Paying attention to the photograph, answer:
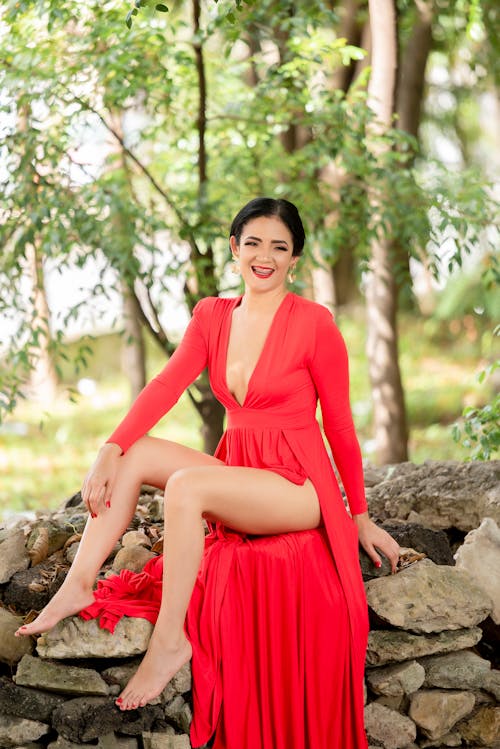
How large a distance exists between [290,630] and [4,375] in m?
2.25

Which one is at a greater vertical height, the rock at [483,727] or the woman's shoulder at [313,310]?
the woman's shoulder at [313,310]

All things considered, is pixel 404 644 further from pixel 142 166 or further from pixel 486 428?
pixel 142 166

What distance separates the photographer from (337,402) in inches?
116

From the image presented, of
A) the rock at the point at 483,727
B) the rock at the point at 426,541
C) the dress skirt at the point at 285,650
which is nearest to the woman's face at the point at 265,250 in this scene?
the dress skirt at the point at 285,650

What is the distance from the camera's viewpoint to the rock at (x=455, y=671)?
3.07 meters

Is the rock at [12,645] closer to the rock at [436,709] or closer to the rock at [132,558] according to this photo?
the rock at [132,558]

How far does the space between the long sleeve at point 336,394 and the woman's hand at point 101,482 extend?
0.66m

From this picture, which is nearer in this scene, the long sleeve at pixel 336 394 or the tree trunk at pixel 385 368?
the long sleeve at pixel 336 394

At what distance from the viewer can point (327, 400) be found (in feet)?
9.68

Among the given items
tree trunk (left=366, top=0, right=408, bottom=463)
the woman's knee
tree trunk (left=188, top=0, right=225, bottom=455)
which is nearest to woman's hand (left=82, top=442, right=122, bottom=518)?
the woman's knee

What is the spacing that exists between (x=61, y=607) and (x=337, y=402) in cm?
101

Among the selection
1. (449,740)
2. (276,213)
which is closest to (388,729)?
(449,740)

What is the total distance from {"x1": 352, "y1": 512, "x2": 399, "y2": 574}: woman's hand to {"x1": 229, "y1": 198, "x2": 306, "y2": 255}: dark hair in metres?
0.89

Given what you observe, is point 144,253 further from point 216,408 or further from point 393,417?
point 393,417
